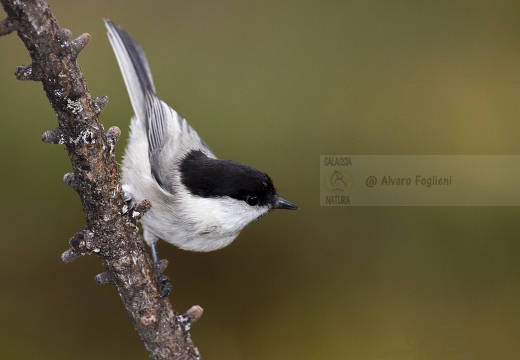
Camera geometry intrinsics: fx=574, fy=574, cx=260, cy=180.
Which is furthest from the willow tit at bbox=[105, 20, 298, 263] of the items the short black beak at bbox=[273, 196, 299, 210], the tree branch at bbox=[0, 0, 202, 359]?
the tree branch at bbox=[0, 0, 202, 359]

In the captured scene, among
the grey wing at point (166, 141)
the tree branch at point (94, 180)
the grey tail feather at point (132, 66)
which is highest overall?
the grey tail feather at point (132, 66)

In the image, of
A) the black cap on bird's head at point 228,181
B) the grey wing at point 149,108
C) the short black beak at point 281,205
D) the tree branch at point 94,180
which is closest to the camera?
the tree branch at point 94,180

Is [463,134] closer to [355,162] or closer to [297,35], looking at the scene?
[355,162]

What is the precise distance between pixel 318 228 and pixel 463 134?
910mm

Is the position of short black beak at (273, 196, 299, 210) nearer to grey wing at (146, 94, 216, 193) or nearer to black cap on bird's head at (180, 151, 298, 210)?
black cap on bird's head at (180, 151, 298, 210)

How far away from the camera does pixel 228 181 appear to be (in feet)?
6.28

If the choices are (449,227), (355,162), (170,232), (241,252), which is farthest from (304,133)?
(170,232)

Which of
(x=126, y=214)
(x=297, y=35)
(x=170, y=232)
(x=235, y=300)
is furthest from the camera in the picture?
(x=297, y=35)

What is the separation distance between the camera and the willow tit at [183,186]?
1.94 metres

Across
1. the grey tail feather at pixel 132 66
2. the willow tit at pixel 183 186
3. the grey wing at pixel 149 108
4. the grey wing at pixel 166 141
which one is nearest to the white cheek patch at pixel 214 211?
the willow tit at pixel 183 186

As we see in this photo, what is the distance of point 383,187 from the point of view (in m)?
2.72

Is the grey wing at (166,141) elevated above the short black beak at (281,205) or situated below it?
above

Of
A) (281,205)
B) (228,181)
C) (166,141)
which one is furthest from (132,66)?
(281,205)

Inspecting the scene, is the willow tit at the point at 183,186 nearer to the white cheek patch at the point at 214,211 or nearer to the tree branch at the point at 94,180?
the white cheek patch at the point at 214,211
